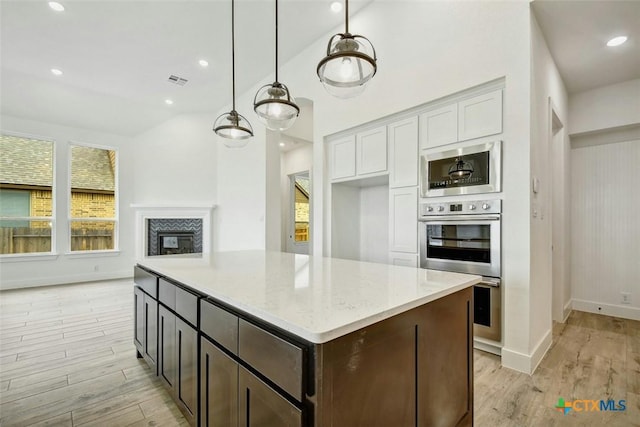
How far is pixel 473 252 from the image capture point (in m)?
2.57

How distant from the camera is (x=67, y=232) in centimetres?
583

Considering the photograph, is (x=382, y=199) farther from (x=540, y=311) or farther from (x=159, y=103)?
(x=159, y=103)

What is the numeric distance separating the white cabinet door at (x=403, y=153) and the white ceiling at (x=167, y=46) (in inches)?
52.0

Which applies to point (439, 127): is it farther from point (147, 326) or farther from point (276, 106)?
point (147, 326)

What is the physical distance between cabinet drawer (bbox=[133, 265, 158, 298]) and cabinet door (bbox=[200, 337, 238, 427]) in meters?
0.80

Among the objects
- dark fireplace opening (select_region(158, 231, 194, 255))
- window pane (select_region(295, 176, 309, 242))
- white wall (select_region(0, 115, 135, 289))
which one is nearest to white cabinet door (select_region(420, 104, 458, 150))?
window pane (select_region(295, 176, 309, 242))

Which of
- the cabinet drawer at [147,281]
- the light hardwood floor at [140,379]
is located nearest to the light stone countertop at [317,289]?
the cabinet drawer at [147,281]

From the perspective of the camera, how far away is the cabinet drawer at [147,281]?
76.8 inches

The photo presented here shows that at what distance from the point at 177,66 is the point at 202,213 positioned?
9.45 ft

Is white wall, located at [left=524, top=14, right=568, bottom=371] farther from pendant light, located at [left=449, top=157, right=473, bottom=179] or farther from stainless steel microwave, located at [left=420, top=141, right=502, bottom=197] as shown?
pendant light, located at [left=449, top=157, right=473, bottom=179]

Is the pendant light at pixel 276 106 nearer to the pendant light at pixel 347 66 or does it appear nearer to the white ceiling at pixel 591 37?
the pendant light at pixel 347 66

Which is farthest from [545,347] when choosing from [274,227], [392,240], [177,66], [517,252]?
[177,66]


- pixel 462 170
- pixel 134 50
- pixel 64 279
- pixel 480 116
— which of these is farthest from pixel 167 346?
pixel 64 279

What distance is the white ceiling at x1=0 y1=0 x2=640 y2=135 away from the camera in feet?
8.82
